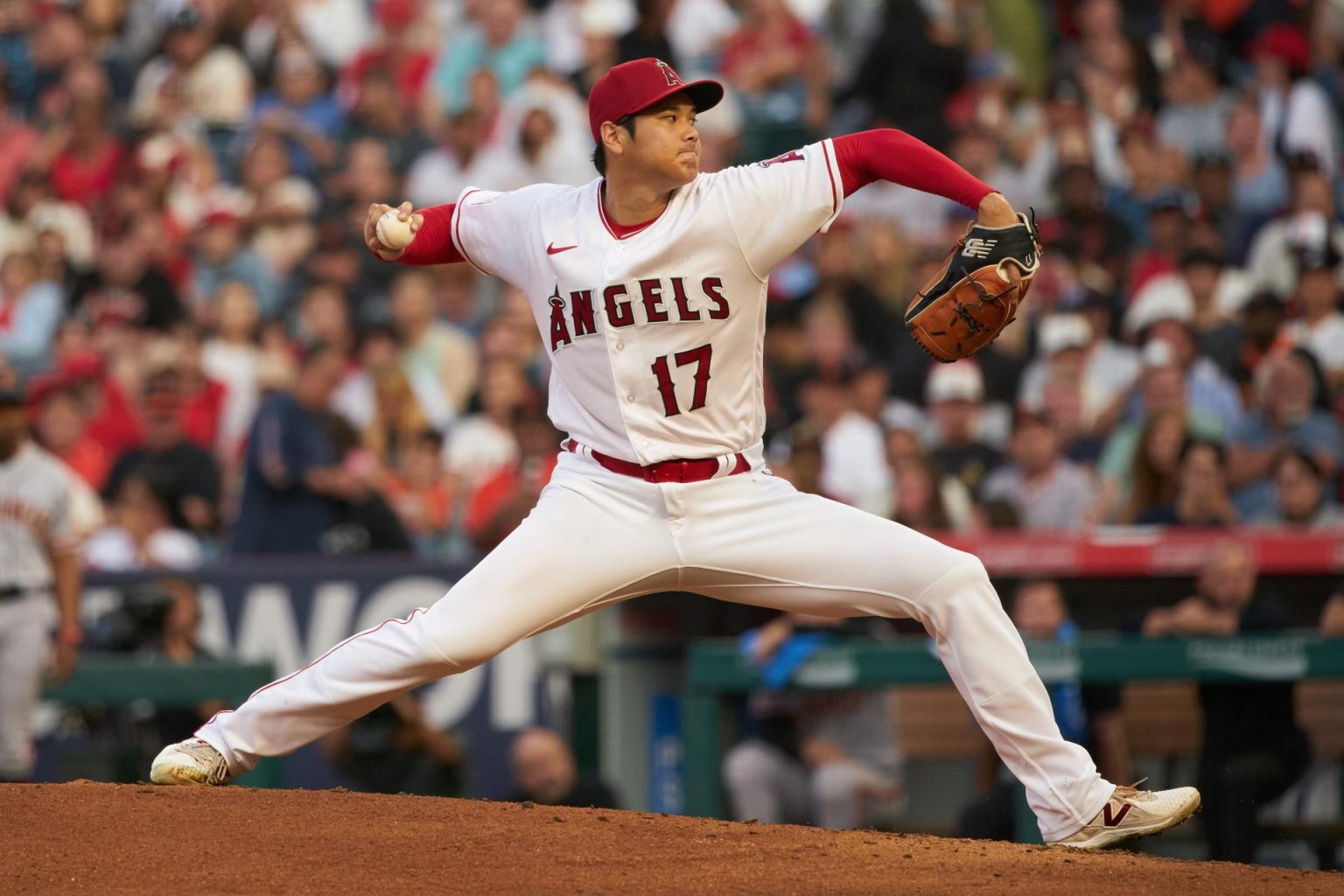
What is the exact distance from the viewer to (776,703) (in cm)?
784

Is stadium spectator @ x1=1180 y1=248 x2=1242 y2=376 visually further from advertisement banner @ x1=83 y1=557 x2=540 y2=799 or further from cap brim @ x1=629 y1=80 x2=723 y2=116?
cap brim @ x1=629 y1=80 x2=723 y2=116

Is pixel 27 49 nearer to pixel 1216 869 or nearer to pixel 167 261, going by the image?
pixel 167 261

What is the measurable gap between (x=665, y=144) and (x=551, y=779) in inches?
141

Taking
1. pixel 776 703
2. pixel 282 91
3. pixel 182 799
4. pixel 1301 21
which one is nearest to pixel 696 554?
pixel 182 799

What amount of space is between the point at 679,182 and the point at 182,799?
201 cm

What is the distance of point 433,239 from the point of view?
5113mm

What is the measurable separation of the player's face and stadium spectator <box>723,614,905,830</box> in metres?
3.17

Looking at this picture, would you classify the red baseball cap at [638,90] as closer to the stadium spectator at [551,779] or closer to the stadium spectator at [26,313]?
the stadium spectator at [551,779]

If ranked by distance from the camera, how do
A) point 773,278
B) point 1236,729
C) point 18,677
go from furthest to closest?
point 773,278 < point 18,677 < point 1236,729

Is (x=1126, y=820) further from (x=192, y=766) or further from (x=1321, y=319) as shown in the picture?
(x=1321, y=319)

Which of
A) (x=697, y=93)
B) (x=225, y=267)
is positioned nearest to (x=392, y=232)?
(x=697, y=93)

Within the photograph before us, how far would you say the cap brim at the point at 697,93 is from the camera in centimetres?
478

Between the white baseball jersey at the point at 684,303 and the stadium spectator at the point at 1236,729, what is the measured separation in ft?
10.1

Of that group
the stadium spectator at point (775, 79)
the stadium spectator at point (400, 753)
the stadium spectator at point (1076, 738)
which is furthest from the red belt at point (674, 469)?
the stadium spectator at point (775, 79)
